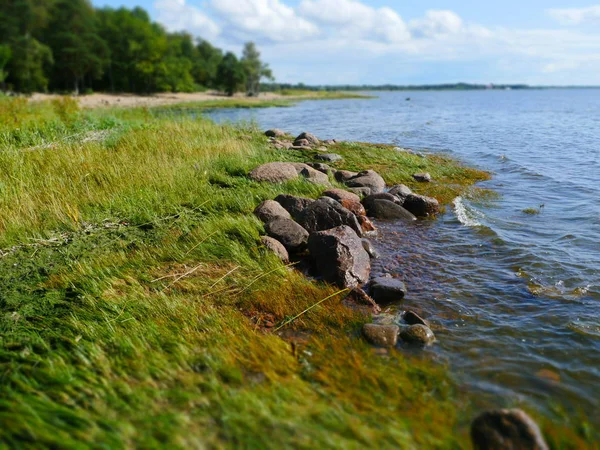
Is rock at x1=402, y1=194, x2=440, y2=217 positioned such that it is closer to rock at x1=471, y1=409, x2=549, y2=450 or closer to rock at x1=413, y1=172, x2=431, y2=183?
rock at x1=413, y1=172, x2=431, y2=183

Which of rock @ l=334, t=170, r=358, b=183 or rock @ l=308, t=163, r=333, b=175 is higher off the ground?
rock @ l=308, t=163, r=333, b=175

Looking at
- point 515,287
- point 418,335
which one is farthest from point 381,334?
point 515,287

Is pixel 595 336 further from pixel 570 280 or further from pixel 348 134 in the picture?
pixel 348 134

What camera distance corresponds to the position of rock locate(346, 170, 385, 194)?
11.5 meters

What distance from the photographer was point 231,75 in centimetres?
9188

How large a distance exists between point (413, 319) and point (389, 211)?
4.86 m

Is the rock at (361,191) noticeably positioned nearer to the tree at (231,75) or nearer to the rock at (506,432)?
the rock at (506,432)

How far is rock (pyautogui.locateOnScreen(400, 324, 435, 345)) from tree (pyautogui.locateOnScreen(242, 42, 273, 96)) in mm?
99424

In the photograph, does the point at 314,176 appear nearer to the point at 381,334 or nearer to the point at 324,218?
the point at 324,218

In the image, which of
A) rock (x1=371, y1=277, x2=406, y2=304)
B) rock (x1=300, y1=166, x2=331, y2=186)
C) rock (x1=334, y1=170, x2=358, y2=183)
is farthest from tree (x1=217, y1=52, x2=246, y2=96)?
Answer: rock (x1=371, y1=277, x2=406, y2=304)

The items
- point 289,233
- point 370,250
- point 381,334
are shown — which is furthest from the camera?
point 370,250

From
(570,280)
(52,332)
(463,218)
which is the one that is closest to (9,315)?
(52,332)

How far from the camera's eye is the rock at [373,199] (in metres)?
9.96

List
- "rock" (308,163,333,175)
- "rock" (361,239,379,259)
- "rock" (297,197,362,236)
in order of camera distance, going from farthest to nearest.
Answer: "rock" (308,163,333,175) → "rock" (297,197,362,236) → "rock" (361,239,379,259)
